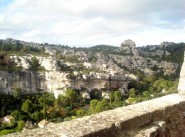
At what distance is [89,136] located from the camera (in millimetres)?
3383

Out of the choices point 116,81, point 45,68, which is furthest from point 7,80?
point 116,81

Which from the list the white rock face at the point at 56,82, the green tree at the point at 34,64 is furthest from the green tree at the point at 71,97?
the green tree at the point at 34,64

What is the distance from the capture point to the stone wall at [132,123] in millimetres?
3350

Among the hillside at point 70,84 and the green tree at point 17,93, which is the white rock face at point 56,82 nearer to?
the hillside at point 70,84

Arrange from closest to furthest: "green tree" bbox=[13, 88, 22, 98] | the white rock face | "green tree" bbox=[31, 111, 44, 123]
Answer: "green tree" bbox=[31, 111, 44, 123] < "green tree" bbox=[13, 88, 22, 98] < the white rock face

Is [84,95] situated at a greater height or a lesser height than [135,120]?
lesser

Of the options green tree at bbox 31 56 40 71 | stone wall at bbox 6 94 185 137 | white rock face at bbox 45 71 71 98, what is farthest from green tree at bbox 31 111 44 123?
stone wall at bbox 6 94 185 137

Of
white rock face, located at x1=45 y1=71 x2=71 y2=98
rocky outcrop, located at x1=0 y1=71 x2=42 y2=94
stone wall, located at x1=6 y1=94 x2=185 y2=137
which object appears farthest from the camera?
white rock face, located at x1=45 y1=71 x2=71 y2=98

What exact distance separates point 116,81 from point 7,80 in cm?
3575

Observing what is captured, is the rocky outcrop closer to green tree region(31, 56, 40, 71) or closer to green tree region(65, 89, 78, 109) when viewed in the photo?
green tree region(31, 56, 40, 71)

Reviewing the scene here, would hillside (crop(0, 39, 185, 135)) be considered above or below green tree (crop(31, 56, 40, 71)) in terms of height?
below

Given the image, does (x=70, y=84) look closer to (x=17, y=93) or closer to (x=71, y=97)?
(x=71, y=97)

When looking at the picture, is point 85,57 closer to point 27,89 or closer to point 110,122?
point 27,89

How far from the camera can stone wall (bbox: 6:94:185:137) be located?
3350mm
